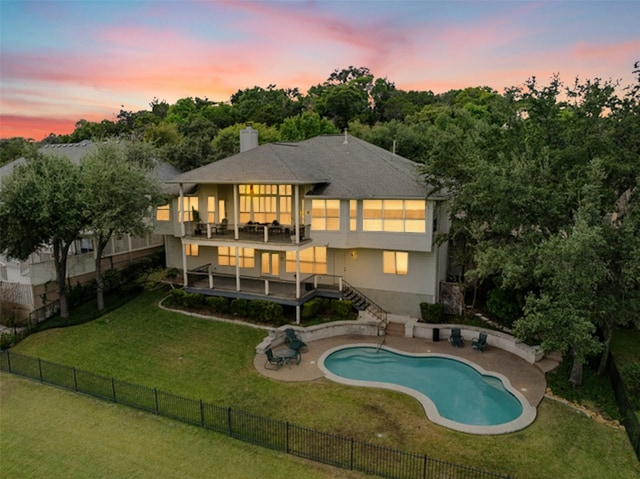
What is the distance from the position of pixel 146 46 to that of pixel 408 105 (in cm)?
5643

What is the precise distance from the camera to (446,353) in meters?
18.9

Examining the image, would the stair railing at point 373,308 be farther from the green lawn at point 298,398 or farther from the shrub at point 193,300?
the shrub at point 193,300

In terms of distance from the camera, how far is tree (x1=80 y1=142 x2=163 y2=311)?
21000 mm

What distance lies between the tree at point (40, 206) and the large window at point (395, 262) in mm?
16279

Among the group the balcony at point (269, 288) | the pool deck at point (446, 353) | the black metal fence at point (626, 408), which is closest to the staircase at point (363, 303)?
the balcony at point (269, 288)

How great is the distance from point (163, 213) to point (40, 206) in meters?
8.26

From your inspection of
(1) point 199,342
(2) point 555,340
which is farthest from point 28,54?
(2) point 555,340

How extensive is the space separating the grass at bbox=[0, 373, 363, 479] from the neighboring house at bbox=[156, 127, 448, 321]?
9.65 metres

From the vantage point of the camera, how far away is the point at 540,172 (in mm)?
16344

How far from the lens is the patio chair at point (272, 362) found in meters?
17.1

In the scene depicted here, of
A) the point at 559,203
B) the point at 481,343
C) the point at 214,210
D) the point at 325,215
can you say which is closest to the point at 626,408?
the point at 481,343

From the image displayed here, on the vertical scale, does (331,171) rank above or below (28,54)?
below

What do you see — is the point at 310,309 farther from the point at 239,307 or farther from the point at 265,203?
the point at 265,203

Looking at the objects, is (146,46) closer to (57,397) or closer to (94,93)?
(94,93)
